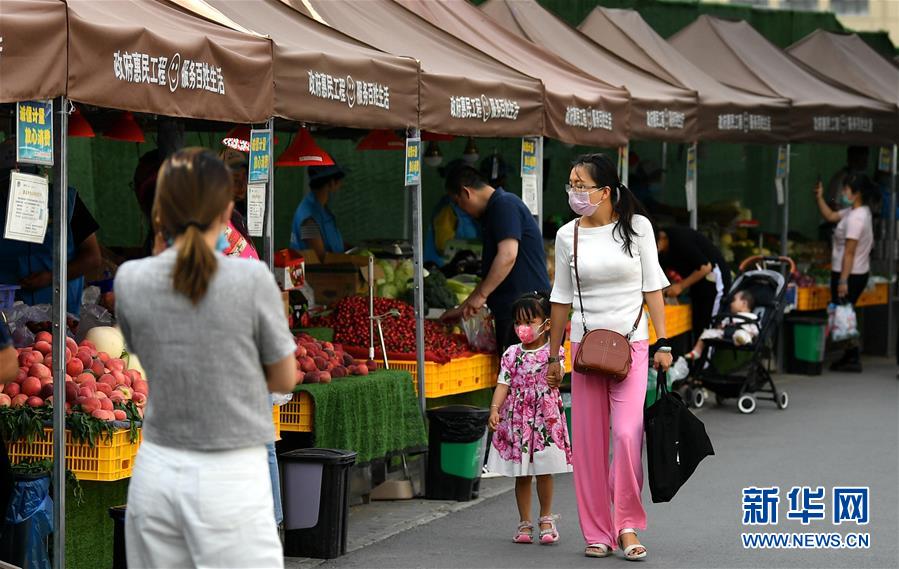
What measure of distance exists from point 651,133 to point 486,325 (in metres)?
3.38

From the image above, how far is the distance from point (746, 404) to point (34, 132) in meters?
8.57

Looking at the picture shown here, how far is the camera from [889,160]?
17.7 m

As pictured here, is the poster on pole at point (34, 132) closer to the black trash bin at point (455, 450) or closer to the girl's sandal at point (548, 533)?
the girl's sandal at point (548, 533)

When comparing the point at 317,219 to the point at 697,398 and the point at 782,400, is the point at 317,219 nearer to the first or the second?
the point at 697,398

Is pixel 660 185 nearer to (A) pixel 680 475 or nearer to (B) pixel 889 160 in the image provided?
(B) pixel 889 160

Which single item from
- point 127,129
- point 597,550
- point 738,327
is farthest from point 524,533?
point 738,327

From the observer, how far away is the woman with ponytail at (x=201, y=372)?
3773 mm

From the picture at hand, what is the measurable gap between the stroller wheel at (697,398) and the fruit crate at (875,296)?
4683 mm

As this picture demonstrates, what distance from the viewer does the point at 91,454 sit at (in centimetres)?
634

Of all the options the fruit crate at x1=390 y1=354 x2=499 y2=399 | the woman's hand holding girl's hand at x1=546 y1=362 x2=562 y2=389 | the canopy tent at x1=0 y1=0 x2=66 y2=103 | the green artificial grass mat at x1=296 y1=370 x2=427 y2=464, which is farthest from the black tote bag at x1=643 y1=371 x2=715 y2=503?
the canopy tent at x1=0 y1=0 x2=66 y2=103

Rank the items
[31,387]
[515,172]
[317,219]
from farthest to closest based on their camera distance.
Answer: [515,172], [317,219], [31,387]

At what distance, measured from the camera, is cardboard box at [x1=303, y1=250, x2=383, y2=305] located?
10422 millimetres

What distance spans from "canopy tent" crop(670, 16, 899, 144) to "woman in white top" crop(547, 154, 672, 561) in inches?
342

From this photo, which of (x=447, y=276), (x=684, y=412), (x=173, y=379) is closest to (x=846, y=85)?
(x=447, y=276)
